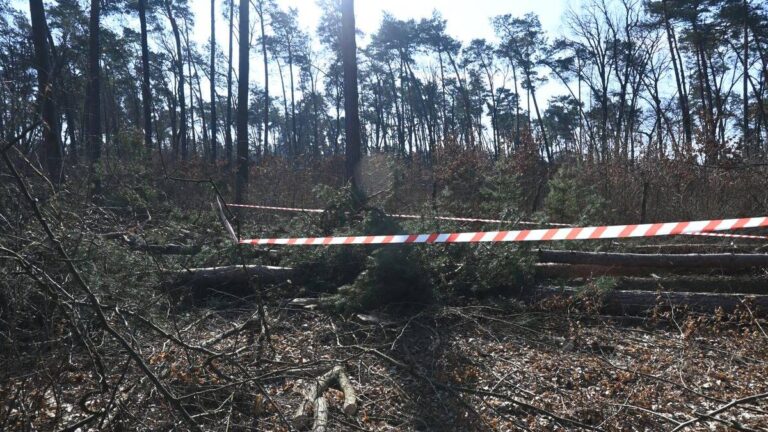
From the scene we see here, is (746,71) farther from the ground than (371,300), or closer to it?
farther from the ground

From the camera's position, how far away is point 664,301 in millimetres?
5312

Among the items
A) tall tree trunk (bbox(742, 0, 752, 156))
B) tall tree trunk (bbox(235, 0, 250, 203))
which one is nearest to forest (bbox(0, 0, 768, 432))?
tall tree trunk (bbox(235, 0, 250, 203))

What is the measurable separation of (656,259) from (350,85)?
6.99 metres

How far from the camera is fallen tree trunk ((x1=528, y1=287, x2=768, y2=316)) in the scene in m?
5.13

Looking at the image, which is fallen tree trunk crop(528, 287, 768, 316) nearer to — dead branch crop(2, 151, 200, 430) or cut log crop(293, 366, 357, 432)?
cut log crop(293, 366, 357, 432)

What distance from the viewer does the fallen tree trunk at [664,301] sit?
5133mm

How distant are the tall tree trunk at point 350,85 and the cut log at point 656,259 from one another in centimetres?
491

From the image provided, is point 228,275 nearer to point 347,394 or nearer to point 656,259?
point 347,394

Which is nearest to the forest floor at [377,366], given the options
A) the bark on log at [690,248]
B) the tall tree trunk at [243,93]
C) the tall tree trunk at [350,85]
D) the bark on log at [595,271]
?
the bark on log at [595,271]

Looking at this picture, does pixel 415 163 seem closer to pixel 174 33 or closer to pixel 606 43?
pixel 174 33

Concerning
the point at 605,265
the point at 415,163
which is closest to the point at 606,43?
the point at 415,163

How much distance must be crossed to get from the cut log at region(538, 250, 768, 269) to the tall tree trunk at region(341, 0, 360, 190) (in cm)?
491

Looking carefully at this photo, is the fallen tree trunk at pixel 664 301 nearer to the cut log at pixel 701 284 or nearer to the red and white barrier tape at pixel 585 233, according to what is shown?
the cut log at pixel 701 284

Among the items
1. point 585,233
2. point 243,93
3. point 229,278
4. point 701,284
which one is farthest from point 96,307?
point 243,93
